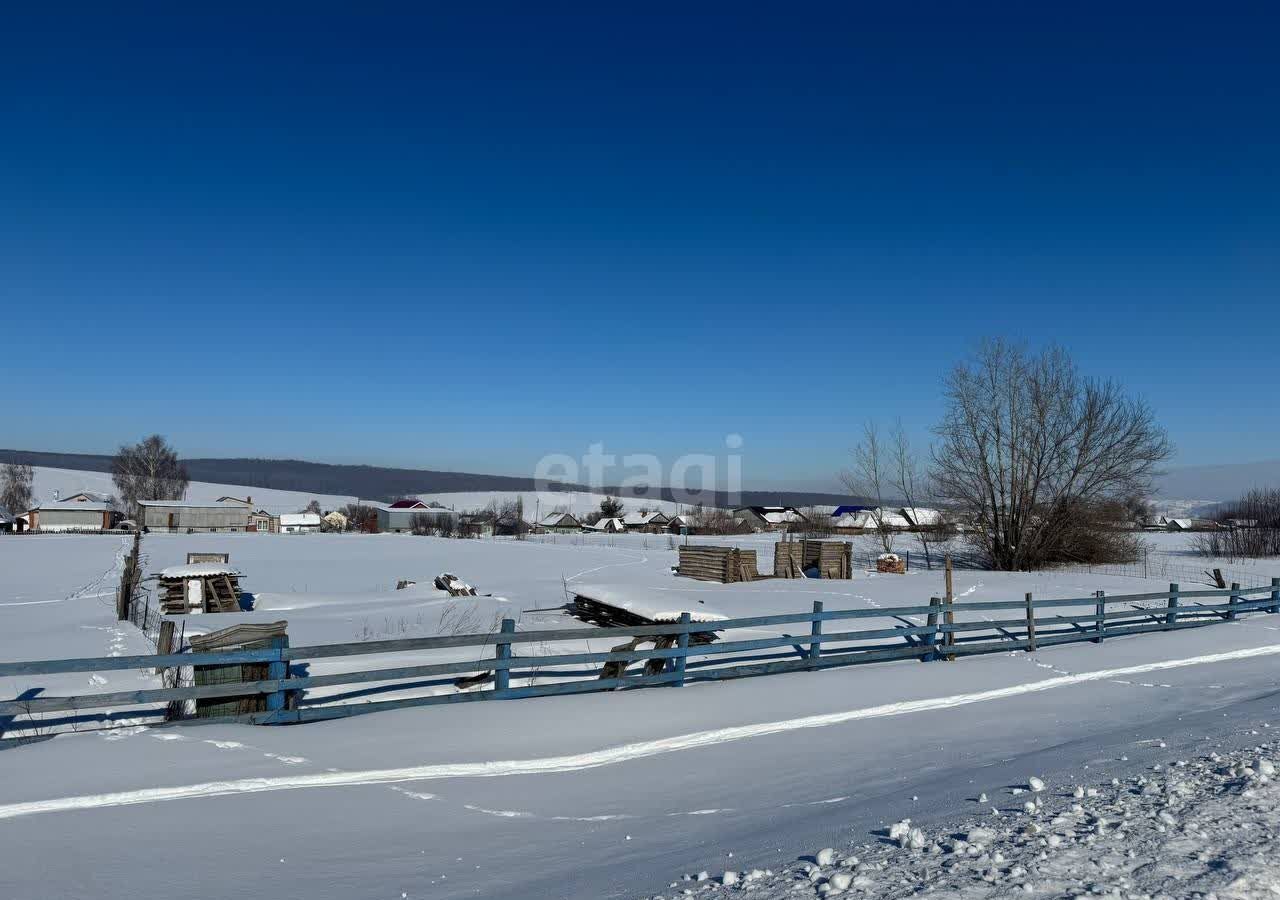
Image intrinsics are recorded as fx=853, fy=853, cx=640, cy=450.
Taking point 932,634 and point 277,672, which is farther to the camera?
point 932,634

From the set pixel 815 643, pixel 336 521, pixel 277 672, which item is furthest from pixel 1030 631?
pixel 336 521

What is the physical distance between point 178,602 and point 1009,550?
37.2 metres

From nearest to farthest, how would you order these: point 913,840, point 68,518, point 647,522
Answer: point 913,840
point 68,518
point 647,522

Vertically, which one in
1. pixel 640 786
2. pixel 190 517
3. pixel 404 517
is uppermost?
pixel 190 517

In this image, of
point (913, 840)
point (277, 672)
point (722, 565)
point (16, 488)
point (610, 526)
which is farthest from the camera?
point (16, 488)

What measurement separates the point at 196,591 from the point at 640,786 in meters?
25.6

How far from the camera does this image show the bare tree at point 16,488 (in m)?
120

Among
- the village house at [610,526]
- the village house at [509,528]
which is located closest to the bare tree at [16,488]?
the village house at [509,528]

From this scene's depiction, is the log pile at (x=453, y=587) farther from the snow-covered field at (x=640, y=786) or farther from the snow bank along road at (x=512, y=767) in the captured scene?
Result: the snow bank along road at (x=512, y=767)

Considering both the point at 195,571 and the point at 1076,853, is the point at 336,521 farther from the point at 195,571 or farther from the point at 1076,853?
the point at 1076,853

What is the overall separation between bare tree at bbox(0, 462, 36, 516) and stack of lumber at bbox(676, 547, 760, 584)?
11057 centimetres

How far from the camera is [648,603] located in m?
19.1

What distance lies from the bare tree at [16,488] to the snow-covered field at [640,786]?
128555mm

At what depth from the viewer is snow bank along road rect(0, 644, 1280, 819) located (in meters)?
6.69
